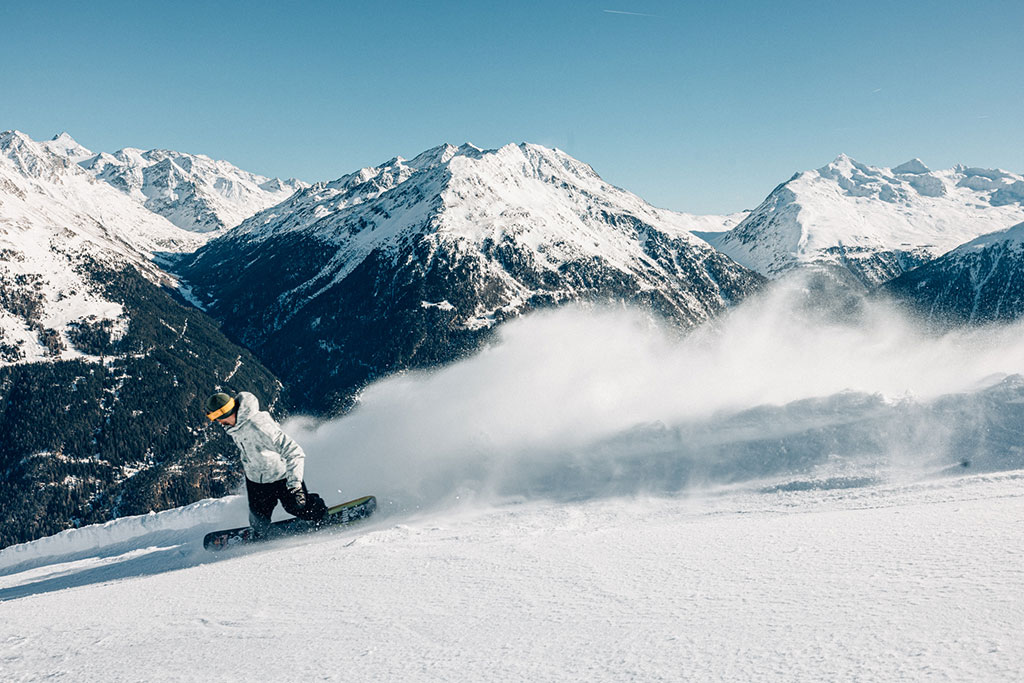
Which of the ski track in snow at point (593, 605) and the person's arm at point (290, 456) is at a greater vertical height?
the person's arm at point (290, 456)

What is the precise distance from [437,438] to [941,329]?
22786 cm

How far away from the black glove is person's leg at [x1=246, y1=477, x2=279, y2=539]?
338 mm

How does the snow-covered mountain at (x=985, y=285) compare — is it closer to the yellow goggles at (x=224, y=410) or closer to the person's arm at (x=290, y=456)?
the person's arm at (x=290, y=456)

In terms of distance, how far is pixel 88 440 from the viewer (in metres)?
154

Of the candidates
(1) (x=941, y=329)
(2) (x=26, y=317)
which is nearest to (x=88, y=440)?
(2) (x=26, y=317)

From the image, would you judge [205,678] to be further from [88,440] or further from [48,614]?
[88,440]

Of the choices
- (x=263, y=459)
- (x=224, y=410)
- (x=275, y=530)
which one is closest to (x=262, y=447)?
(x=263, y=459)

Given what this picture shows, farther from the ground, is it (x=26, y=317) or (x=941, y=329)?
(x=26, y=317)

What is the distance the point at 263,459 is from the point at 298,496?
4.81 feet

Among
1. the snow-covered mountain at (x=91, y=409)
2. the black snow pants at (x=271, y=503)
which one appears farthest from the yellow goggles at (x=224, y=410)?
the snow-covered mountain at (x=91, y=409)

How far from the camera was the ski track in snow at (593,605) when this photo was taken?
5.02m

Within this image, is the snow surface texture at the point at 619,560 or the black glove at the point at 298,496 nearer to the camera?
the snow surface texture at the point at 619,560

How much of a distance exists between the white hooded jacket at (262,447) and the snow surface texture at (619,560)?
178 centimetres

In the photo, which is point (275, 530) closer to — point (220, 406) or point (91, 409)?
point (220, 406)
